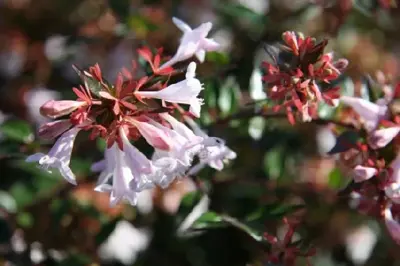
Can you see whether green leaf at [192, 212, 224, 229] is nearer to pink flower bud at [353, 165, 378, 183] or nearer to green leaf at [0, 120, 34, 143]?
pink flower bud at [353, 165, 378, 183]

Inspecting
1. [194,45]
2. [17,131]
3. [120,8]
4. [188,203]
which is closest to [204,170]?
[188,203]

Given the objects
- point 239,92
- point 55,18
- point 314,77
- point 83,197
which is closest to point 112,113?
point 314,77

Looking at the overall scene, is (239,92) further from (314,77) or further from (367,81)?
(314,77)

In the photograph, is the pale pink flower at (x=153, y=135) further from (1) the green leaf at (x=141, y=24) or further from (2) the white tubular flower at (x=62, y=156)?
(1) the green leaf at (x=141, y=24)

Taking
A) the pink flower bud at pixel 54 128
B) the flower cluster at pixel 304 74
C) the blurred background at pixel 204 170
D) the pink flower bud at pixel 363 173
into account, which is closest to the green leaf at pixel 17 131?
the blurred background at pixel 204 170

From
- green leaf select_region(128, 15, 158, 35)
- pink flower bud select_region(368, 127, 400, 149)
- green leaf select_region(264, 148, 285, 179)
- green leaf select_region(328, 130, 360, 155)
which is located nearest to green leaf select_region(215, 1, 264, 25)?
green leaf select_region(128, 15, 158, 35)

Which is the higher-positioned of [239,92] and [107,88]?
[107,88]
